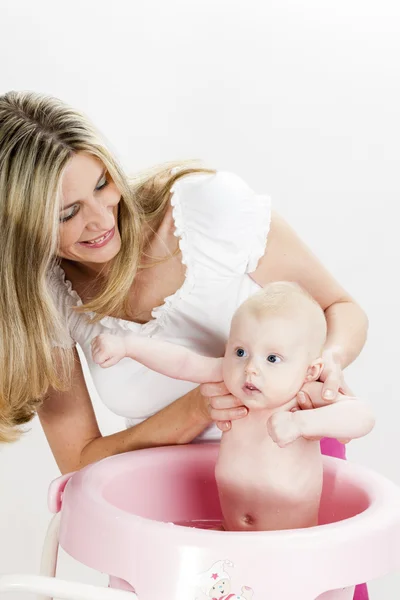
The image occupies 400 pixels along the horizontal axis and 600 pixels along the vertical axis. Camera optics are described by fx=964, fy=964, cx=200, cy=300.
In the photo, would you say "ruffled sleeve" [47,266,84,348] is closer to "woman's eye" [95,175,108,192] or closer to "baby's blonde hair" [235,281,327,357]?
"woman's eye" [95,175,108,192]

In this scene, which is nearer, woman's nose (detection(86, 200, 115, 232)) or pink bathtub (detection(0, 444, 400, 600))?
pink bathtub (detection(0, 444, 400, 600))

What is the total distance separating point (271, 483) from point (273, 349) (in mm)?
184

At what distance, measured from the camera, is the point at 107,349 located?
1.26 m

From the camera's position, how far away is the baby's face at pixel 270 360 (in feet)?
4.02

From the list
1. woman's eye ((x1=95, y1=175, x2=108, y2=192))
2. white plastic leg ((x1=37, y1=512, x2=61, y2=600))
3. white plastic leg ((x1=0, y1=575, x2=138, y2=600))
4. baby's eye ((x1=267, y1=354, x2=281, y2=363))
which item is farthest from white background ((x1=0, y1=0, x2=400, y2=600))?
white plastic leg ((x1=0, y1=575, x2=138, y2=600))

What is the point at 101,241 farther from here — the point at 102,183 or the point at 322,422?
the point at 322,422

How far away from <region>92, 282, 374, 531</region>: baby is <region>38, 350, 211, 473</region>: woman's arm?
106 mm

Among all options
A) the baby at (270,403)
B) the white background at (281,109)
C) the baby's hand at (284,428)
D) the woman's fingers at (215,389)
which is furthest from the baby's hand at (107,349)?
the white background at (281,109)

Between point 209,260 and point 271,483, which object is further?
point 209,260

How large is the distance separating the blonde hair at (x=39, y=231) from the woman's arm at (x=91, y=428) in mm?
55

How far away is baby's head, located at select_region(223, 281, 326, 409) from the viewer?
1.23m

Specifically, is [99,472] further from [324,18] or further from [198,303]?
[324,18]

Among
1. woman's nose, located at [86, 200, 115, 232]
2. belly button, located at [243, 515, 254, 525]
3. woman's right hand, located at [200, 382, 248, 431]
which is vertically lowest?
belly button, located at [243, 515, 254, 525]

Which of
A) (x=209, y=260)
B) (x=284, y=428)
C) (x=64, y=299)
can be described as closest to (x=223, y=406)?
(x=284, y=428)
